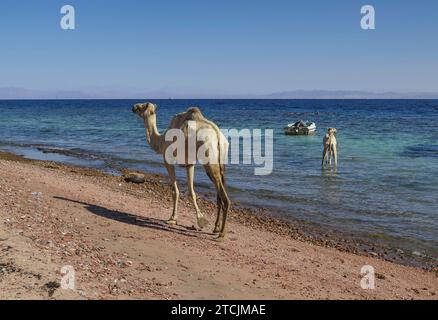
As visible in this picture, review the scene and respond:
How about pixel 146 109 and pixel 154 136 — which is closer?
pixel 154 136

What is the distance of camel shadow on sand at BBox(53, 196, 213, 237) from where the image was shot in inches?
417

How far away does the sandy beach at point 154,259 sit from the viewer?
274 inches

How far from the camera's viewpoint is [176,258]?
28.0ft

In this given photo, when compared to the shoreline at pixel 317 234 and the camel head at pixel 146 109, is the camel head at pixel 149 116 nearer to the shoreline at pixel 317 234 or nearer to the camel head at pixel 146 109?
the camel head at pixel 146 109

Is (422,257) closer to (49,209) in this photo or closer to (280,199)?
(280,199)

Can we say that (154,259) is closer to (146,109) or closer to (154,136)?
(154,136)

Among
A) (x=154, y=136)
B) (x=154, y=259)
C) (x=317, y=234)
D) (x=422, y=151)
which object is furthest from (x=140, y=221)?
(x=422, y=151)

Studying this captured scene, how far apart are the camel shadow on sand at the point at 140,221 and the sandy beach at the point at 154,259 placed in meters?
0.02

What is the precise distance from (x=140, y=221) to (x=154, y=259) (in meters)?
2.82

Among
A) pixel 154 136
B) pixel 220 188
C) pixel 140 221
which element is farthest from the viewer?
pixel 154 136

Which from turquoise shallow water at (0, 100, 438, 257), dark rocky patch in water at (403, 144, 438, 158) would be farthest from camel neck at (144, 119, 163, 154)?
dark rocky patch in water at (403, 144, 438, 158)

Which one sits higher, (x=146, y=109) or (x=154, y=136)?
(x=146, y=109)

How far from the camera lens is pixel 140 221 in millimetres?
11031

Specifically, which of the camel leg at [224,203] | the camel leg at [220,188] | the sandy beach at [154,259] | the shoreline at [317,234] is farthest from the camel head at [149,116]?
the shoreline at [317,234]
